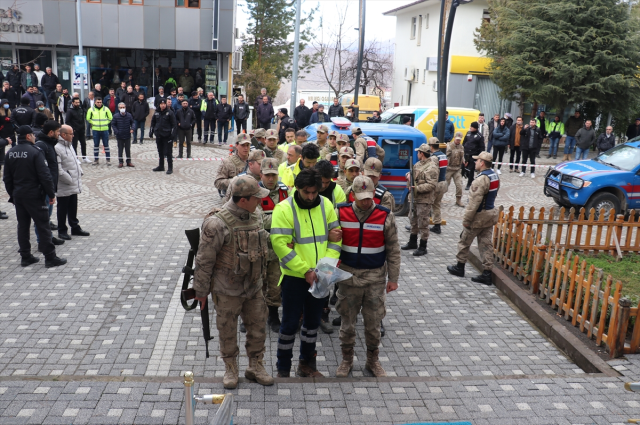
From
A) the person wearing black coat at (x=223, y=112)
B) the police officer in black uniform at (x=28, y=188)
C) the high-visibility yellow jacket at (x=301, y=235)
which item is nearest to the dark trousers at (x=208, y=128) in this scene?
the person wearing black coat at (x=223, y=112)

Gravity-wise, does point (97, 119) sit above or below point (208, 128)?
above

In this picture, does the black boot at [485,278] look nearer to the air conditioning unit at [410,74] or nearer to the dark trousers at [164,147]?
the dark trousers at [164,147]

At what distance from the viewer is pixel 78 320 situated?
6453 mm

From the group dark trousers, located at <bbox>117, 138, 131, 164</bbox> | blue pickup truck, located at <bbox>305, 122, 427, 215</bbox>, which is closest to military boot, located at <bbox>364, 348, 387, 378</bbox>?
blue pickup truck, located at <bbox>305, 122, 427, 215</bbox>

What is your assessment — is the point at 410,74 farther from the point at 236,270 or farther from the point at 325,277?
the point at 236,270

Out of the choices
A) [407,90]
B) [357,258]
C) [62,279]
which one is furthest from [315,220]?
[407,90]

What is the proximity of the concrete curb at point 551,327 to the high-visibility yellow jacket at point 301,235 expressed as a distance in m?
2.93

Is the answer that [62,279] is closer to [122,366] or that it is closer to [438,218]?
[122,366]

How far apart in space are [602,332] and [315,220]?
3.48 metres

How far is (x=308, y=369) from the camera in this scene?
5.41 metres

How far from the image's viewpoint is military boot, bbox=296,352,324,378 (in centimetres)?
540

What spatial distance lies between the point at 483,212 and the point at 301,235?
12.9ft

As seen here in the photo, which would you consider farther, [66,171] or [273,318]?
[66,171]

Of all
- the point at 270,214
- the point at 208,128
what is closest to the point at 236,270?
the point at 270,214
